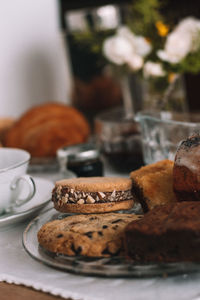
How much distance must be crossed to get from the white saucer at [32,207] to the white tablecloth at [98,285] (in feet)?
0.37

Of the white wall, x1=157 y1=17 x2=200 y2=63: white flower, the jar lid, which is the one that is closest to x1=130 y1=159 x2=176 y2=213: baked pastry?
the jar lid

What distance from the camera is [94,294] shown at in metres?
0.48

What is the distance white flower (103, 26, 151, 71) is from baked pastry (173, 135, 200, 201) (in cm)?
59

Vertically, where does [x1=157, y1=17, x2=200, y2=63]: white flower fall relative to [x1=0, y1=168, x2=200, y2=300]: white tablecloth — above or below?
above

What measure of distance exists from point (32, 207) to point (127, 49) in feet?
2.01

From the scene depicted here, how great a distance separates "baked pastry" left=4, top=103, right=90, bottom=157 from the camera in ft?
3.75

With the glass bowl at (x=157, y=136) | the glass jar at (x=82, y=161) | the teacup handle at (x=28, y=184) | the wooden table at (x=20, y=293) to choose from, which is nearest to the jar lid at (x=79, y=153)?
the glass jar at (x=82, y=161)

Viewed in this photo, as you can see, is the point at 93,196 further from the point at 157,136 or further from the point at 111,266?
the point at 157,136

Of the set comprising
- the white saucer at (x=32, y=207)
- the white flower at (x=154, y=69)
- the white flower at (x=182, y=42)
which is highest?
the white flower at (x=182, y=42)

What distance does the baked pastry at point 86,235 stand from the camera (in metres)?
0.51

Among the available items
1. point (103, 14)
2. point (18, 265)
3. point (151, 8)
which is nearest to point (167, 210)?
point (18, 265)

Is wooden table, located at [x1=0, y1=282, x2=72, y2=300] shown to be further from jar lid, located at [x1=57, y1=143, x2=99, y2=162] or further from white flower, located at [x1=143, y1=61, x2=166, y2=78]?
white flower, located at [x1=143, y1=61, x2=166, y2=78]

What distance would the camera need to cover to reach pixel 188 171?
1.94ft

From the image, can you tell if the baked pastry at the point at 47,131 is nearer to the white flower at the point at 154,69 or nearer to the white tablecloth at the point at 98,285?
the white flower at the point at 154,69
